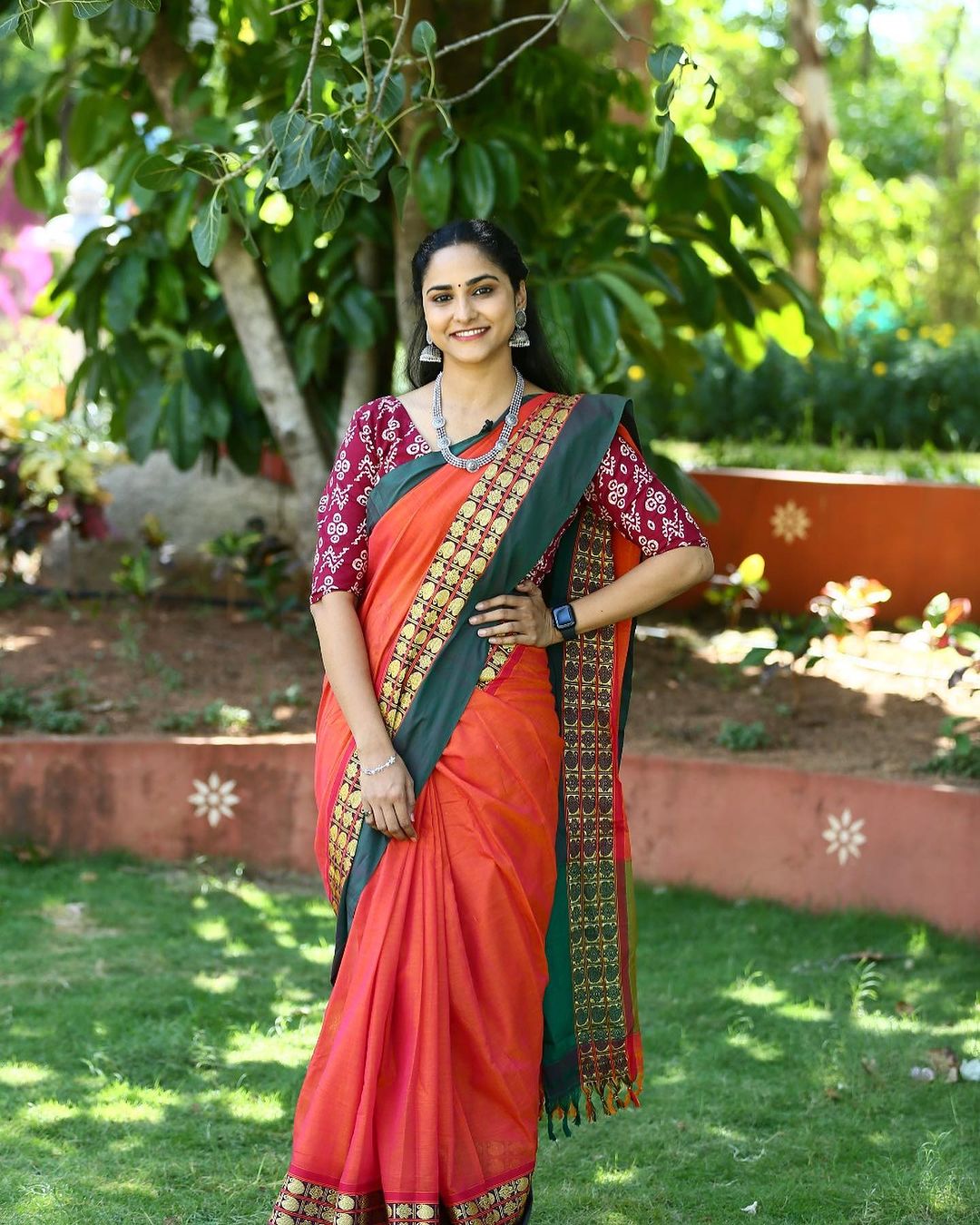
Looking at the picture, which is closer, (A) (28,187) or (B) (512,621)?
(B) (512,621)

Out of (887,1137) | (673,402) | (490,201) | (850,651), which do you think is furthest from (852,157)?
(887,1137)

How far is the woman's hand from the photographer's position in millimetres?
2529

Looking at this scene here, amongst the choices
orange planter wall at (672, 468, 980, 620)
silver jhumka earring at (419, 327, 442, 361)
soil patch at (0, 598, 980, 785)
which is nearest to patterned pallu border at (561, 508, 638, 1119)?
silver jhumka earring at (419, 327, 442, 361)

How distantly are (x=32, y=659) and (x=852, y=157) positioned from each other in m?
16.9

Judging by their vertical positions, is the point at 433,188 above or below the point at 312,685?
above

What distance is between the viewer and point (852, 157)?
19969 mm

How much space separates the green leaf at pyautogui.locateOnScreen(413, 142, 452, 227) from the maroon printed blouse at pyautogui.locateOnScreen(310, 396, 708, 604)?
66.1 inches

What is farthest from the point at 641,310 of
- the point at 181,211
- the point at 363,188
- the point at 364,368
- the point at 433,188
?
the point at 363,188

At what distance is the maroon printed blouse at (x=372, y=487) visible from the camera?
2.67m

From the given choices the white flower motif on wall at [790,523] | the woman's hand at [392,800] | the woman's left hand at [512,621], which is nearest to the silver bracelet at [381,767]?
the woman's hand at [392,800]

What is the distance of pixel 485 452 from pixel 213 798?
2.45 metres

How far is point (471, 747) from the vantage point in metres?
2.58

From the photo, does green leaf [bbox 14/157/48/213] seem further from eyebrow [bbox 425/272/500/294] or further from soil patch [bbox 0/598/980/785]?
eyebrow [bbox 425/272/500/294]

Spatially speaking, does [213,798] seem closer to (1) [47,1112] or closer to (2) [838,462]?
(1) [47,1112]
